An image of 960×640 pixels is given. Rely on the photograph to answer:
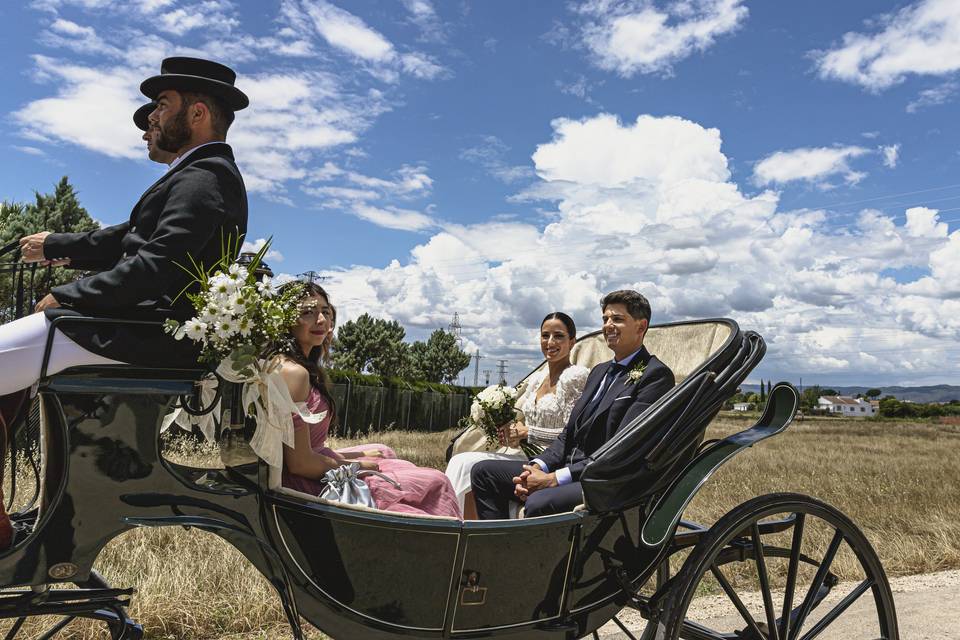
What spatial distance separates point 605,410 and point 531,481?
21.5 inches

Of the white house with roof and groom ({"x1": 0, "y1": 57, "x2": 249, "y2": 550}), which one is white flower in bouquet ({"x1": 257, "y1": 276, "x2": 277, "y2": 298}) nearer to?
groom ({"x1": 0, "y1": 57, "x2": 249, "y2": 550})

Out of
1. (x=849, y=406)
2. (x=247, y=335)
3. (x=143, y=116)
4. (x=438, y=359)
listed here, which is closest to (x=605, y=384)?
(x=247, y=335)

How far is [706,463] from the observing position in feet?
9.98

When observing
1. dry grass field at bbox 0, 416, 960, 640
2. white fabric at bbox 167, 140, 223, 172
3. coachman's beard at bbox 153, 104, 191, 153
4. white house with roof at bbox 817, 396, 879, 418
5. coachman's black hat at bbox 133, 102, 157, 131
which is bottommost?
white house with roof at bbox 817, 396, 879, 418

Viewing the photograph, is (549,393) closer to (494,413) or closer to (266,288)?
(494,413)

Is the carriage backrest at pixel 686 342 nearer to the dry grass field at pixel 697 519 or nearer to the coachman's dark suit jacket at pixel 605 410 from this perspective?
the coachman's dark suit jacket at pixel 605 410

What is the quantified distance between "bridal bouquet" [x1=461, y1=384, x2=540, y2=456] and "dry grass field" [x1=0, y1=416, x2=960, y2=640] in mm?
1639

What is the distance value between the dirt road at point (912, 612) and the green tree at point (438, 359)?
57.4 m

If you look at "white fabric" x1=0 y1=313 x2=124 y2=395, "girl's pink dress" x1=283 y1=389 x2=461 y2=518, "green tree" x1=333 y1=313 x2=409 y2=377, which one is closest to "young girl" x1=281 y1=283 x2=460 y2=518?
"girl's pink dress" x1=283 y1=389 x2=461 y2=518

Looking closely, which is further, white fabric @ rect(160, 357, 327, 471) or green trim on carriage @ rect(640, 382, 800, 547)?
green trim on carriage @ rect(640, 382, 800, 547)

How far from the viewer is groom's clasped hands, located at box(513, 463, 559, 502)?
3461 millimetres

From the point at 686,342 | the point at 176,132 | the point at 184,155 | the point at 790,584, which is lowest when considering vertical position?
the point at 790,584

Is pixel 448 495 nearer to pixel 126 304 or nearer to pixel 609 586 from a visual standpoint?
pixel 609 586

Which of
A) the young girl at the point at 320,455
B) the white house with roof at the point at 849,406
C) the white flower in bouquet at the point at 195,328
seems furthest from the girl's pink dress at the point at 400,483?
the white house with roof at the point at 849,406
